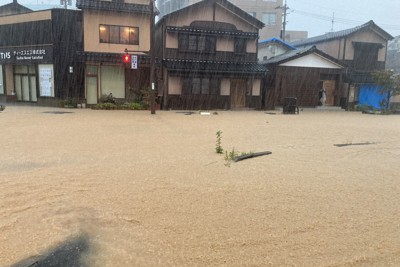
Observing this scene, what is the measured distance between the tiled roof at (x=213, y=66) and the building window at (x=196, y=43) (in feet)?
3.55

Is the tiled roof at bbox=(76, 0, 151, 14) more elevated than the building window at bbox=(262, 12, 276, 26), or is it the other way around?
the building window at bbox=(262, 12, 276, 26)

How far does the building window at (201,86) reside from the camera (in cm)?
2336

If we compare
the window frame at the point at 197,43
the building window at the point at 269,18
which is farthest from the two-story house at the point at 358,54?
the building window at the point at 269,18

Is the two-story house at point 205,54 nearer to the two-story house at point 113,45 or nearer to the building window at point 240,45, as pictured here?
the building window at point 240,45

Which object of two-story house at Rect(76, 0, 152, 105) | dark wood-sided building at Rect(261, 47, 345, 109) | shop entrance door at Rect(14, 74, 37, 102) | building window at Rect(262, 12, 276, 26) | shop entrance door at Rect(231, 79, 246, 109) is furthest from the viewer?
building window at Rect(262, 12, 276, 26)

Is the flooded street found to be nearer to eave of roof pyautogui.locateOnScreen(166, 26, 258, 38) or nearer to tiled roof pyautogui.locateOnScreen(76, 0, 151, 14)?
eave of roof pyautogui.locateOnScreen(166, 26, 258, 38)

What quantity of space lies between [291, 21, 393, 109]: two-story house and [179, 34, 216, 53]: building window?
38.7 feet

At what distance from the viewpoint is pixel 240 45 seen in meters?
24.6

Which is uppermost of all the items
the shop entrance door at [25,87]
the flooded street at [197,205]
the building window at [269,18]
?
the building window at [269,18]

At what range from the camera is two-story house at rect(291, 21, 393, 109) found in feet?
92.9

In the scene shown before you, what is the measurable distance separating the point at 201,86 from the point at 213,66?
1611mm

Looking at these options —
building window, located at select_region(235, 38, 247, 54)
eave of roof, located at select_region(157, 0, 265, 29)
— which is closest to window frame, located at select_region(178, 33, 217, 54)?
eave of roof, located at select_region(157, 0, 265, 29)

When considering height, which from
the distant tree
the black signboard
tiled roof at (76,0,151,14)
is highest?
tiled roof at (76,0,151,14)

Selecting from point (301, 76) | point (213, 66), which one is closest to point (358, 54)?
point (301, 76)
